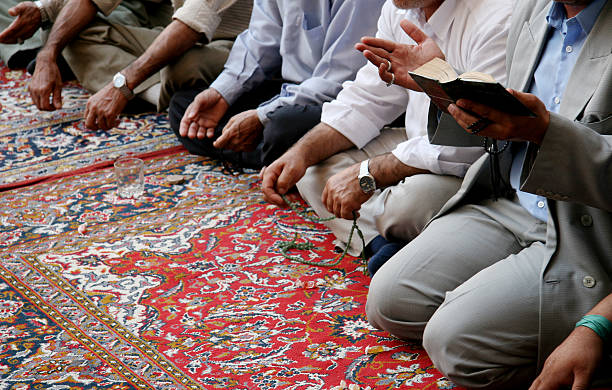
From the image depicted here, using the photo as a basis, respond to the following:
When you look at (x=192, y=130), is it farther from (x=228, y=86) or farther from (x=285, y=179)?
(x=285, y=179)

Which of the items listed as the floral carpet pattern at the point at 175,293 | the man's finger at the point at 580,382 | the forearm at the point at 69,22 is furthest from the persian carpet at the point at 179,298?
the forearm at the point at 69,22

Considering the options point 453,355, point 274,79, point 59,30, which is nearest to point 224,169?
point 274,79

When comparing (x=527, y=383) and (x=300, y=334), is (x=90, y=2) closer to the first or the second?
(x=300, y=334)

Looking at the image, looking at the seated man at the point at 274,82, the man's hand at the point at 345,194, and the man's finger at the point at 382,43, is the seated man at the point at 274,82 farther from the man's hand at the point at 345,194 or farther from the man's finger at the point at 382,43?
the man's finger at the point at 382,43

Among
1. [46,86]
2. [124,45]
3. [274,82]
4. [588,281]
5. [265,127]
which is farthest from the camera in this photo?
[124,45]

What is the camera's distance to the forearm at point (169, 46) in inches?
141

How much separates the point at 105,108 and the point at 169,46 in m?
0.42

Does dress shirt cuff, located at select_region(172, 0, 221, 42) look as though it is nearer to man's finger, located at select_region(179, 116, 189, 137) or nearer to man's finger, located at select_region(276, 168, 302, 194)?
man's finger, located at select_region(179, 116, 189, 137)

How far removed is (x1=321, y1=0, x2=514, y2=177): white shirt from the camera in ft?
7.22

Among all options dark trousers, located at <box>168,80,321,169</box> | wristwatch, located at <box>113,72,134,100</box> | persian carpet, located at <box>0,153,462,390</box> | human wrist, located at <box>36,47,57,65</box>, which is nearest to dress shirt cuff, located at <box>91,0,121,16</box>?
human wrist, located at <box>36,47,57,65</box>

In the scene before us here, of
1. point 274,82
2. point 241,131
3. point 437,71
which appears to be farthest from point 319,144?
point 437,71

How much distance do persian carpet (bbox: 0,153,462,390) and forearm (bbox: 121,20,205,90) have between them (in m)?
0.67

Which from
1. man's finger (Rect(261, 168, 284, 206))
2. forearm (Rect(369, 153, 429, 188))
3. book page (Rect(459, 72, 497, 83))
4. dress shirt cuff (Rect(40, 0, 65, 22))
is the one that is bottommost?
man's finger (Rect(261, 168, 284, 206))

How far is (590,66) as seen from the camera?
1.73 metres
